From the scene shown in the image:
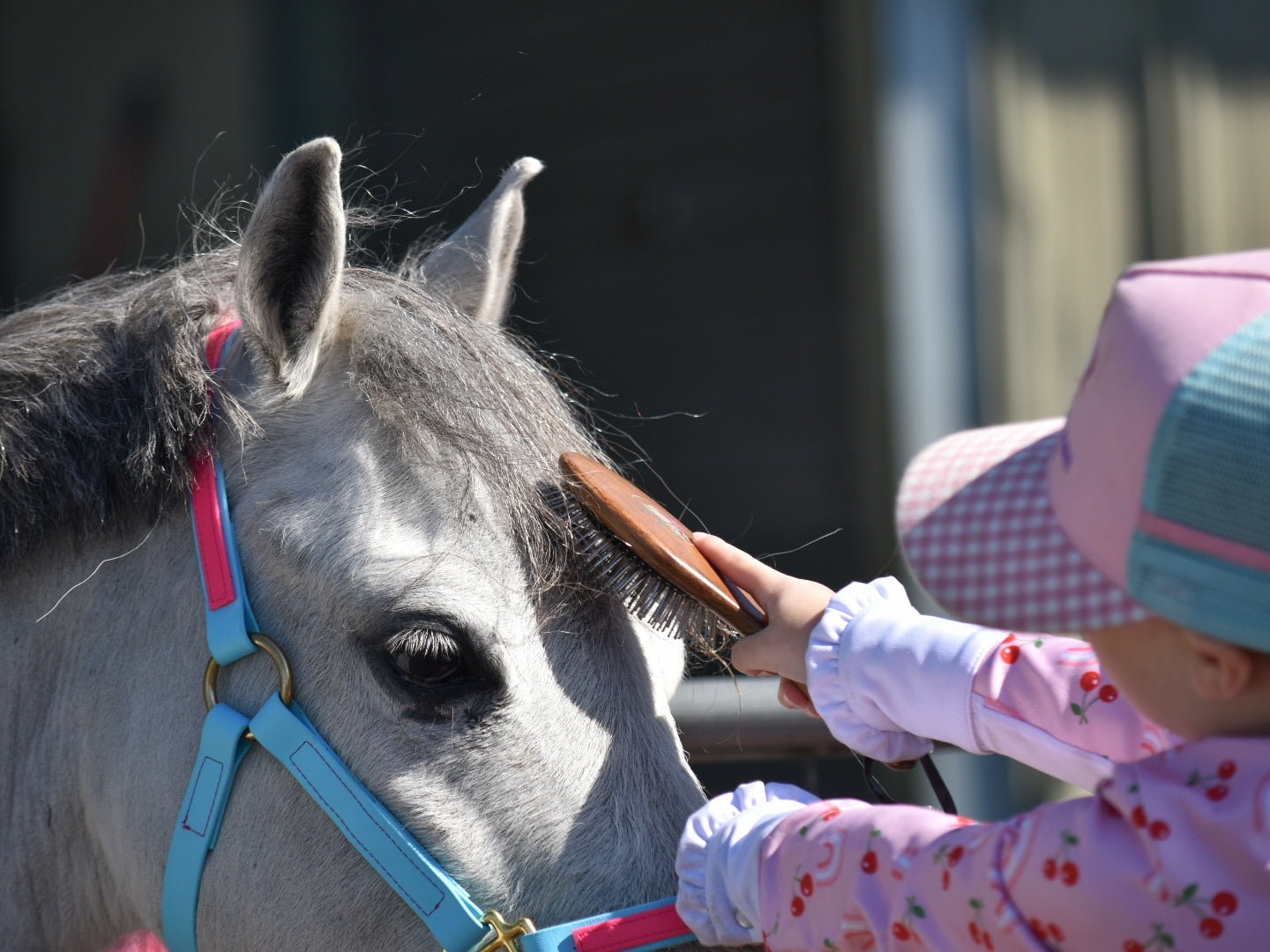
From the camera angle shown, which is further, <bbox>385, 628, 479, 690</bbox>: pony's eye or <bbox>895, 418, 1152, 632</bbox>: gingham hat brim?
<bbox>385, 628, 479, 690</bbox>: pony's eye

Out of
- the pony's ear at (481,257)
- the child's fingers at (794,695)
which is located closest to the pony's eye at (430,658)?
the child's fingers at (794,695)

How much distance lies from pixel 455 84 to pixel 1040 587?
384cm

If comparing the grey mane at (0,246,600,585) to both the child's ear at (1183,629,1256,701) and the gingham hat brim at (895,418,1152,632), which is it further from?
the child's ear at (1183,629,1256,701)

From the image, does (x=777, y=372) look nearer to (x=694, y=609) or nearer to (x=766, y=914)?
(x=694, y=609)

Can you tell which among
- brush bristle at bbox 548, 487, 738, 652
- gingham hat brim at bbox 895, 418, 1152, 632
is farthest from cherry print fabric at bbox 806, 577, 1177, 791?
gingham hat brim at bbox 895, 418, 1152, 632

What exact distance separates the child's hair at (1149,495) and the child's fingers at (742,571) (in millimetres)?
295

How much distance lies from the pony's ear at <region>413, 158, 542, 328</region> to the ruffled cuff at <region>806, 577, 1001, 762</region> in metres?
0.64

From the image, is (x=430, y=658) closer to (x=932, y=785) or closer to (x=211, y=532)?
(x=211, y=532)

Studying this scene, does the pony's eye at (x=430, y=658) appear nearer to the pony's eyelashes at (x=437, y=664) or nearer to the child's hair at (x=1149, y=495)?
the pony's eyelashes at (x=437, y=664)

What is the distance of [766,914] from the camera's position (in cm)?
93

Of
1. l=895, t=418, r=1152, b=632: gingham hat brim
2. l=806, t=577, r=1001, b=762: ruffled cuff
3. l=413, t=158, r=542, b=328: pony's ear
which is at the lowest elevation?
l=806, t=577, r=1001, b=762: ruffled cuff

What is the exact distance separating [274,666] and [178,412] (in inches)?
11.1

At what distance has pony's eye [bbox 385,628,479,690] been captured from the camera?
3.56ft

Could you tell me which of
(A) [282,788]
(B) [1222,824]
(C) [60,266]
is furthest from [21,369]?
(C) [60,266]
